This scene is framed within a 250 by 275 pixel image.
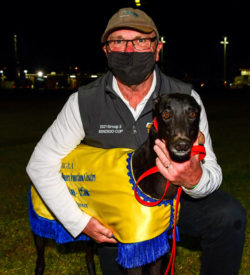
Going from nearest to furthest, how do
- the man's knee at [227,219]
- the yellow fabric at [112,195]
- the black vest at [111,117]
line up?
the yellow fabric at [112,195] < the man's knee at [227,219] < the black vest at [111,117]

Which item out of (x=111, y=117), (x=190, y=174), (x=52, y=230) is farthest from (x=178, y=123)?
(x=52, y=230)

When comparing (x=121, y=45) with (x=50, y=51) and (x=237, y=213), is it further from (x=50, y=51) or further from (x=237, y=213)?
(x=50, y=51)

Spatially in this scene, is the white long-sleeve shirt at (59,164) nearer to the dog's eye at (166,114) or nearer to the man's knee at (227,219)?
the man's knee at (227,219)

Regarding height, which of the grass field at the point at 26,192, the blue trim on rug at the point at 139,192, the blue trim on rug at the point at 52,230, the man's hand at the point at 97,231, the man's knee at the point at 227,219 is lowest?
the grass field at the point at 26,192

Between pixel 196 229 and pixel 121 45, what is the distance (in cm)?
149

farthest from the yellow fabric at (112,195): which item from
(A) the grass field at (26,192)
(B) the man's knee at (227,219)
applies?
(A) the grass field at (26,192)

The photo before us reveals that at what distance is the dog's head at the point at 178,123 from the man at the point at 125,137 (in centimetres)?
44

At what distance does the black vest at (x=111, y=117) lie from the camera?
290cm

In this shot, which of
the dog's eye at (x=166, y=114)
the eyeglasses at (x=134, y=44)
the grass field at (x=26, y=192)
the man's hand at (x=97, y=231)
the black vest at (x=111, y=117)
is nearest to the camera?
the dog's eye at (x=166, y=114)

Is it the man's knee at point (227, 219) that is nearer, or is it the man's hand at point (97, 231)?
the man's knee at point (227, 219)

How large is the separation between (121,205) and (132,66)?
3.46ft


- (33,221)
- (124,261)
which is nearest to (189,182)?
(124,261)

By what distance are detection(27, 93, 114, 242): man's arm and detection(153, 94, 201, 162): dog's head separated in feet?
2.55

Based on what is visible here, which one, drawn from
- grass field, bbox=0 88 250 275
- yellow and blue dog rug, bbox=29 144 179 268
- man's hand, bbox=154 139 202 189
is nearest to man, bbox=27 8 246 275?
yellow and blue dog rug, bbox=29 144 179 268
